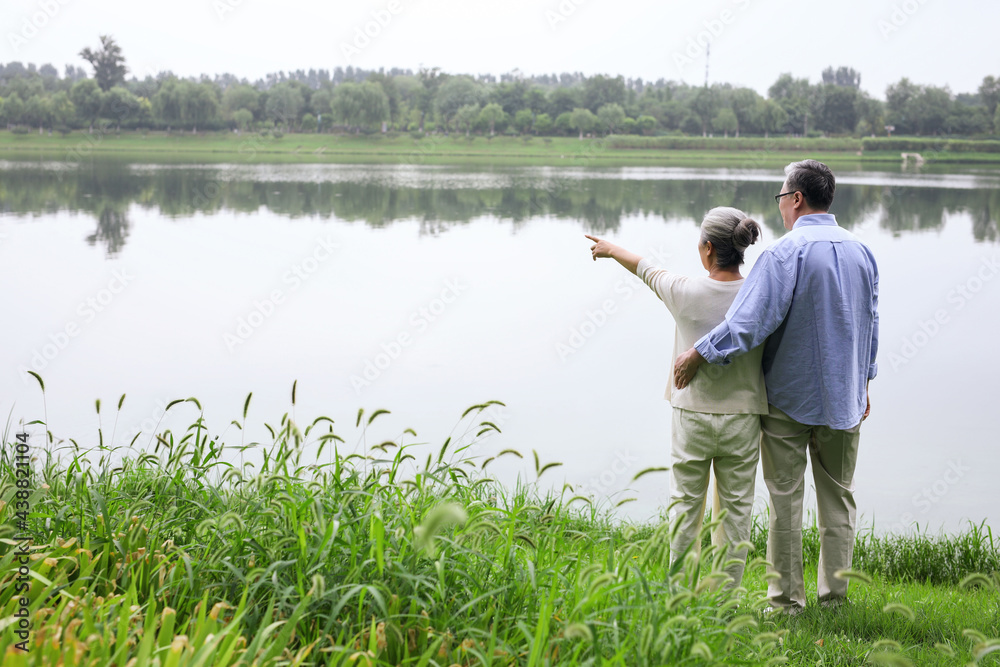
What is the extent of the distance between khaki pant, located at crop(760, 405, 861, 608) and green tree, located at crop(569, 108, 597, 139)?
8780 cm

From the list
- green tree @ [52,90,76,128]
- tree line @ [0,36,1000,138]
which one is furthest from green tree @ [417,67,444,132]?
green tree @ [52,90,76,128]

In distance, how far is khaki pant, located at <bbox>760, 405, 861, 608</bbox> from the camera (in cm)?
387

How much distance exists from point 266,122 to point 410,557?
96.3m

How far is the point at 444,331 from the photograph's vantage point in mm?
11242

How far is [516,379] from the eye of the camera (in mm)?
9188

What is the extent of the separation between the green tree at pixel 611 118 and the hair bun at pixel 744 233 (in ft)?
292

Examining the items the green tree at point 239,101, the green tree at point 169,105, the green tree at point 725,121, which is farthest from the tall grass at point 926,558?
the green tree at point 239,101

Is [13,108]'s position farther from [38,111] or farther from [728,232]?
[728,232]

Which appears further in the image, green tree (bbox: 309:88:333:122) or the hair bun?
green tree (bbox: 309:88:333:122)

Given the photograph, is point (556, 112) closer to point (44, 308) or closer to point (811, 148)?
point (811, 148)

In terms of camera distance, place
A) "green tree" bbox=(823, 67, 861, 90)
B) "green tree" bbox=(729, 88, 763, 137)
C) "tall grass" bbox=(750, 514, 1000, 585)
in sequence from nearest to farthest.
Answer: "tall grass" bbox=(750, 514, 1000, 585), "green tree" bbox=(729, 88, 763, 137), "green tree" bbox=(823, 67, 861, 90)

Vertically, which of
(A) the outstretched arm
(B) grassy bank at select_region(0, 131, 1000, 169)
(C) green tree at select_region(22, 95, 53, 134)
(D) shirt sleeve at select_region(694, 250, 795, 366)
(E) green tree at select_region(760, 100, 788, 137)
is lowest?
(D) shirt sleeve at select_region(694, 250, 795, 366)

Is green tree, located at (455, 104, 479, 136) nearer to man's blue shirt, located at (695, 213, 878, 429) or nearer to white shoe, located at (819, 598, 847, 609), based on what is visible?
man's blue shirt, located at (695, 213, 878, 429)

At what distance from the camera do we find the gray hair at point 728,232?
3732mm
